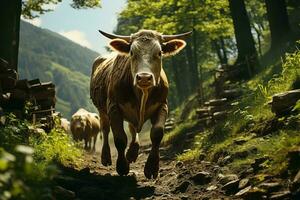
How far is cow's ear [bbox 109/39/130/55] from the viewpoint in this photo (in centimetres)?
892

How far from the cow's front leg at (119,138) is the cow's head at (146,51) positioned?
102 centimetres

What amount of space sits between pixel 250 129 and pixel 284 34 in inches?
383

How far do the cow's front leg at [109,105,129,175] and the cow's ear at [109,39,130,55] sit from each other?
45.7 inches

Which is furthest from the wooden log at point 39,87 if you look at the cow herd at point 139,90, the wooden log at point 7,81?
the cow herd at point 139,90

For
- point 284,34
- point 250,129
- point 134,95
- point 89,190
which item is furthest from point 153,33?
point 284,34

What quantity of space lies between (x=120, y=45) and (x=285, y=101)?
3477 mm

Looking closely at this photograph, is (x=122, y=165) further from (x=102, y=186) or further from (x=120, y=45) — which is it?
(x=120, y=45)

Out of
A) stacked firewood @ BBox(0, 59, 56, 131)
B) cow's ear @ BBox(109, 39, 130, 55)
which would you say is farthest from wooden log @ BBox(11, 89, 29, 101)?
cow's ear @ BBox(109, 39, 130, 55)

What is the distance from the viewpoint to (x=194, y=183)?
7.35m

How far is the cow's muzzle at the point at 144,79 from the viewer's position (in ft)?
24.3

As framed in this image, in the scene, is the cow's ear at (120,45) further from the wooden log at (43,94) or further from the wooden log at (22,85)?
the wooden log at (43,94)

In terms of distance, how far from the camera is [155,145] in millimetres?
8289

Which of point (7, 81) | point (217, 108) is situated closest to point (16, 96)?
point (7, 81)

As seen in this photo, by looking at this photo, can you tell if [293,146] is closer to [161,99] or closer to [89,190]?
[89,190]
